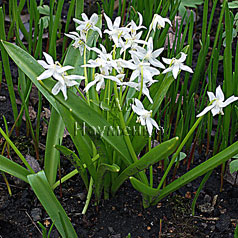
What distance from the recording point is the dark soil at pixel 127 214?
172 centimetres

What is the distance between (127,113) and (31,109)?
32.7 inches

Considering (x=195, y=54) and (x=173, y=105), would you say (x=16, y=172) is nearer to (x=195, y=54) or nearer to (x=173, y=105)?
(x=173, y=105)

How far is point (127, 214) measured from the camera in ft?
5.89

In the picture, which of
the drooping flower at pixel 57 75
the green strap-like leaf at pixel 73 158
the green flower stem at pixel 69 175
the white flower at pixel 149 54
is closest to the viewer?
the drooping flower at pixel 57 75

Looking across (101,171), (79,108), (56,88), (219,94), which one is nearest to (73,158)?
(101,171)

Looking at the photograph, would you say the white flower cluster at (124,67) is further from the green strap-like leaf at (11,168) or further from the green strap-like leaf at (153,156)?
the green strap-like leaf at (11,168)

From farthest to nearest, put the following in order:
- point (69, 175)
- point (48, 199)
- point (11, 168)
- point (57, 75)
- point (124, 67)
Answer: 1. point (69, 175)
2. point (11, 168)
3. point (48, 199)
4. point (124, 67)
5. point (57, 75)

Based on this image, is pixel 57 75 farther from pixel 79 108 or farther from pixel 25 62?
pixel 25 62

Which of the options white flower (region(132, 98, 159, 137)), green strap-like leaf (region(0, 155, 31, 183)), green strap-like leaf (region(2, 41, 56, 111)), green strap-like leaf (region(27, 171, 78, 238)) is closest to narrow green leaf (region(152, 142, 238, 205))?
white flower (region(132, 98, 159, 137))

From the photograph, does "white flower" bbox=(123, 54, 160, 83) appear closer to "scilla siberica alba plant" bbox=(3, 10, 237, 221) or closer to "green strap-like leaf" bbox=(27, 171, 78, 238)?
"scilla siberica alba plant" bbox=(3, 10, 237, 221)

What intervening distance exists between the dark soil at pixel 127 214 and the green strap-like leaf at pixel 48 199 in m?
0.19

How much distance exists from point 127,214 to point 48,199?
17.4 inches

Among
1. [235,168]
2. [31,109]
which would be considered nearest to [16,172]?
[31,109]

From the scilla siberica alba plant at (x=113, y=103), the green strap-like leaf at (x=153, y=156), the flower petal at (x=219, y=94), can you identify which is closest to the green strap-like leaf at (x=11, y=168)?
the scilla siberica alba plant at (x=113, y=103)
